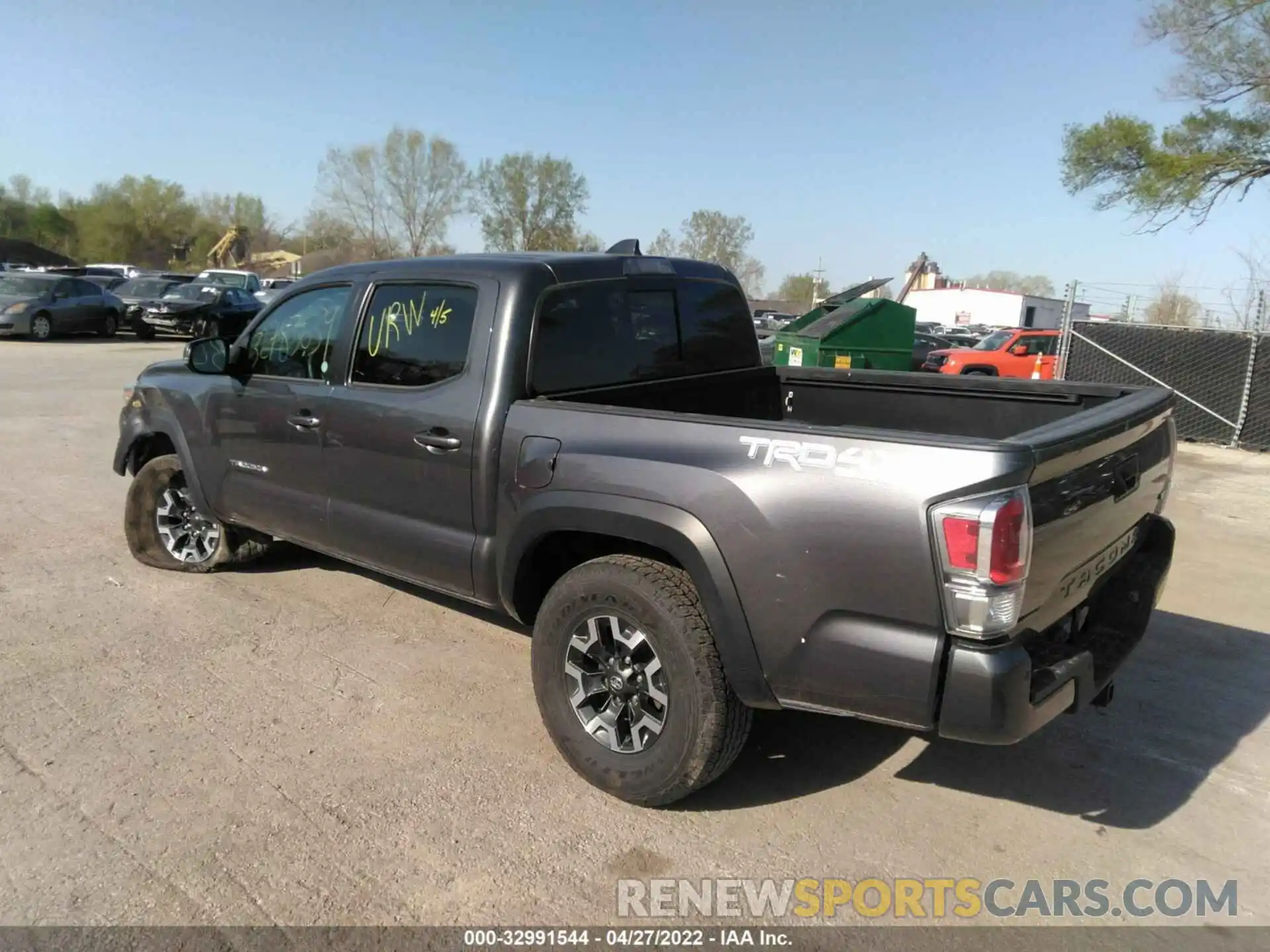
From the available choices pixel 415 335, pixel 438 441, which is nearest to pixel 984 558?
pixel 438 441

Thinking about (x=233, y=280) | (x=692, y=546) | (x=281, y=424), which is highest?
(x=233, y=280)

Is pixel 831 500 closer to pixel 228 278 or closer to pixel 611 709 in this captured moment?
pixel 611 709

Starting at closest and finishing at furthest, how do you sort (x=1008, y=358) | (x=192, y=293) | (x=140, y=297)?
1. (x=1008, y=358)
2. (x=140, y=297)
3. (x=192, y=293)

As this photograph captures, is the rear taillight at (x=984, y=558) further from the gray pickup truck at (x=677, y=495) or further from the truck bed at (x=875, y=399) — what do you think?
the truck bed at (x=875, y=399)

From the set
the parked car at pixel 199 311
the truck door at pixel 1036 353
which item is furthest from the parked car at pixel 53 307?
the truck door at pixel 1036 353

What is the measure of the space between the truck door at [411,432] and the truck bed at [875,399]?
48 centimetres

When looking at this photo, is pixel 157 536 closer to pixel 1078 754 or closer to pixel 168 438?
pixel 168 438

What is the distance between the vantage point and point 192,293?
1000 inches

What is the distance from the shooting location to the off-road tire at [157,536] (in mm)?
5453

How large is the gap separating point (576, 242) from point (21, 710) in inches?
2026

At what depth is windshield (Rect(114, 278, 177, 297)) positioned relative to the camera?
2528 cm

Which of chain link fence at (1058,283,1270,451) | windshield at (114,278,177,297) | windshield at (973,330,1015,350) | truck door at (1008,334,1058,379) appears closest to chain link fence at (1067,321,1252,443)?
chain link fence at (1058,283,1270,451)

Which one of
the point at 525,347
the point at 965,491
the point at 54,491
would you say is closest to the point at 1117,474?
the point at 965,491

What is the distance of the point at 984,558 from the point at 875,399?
232cm
